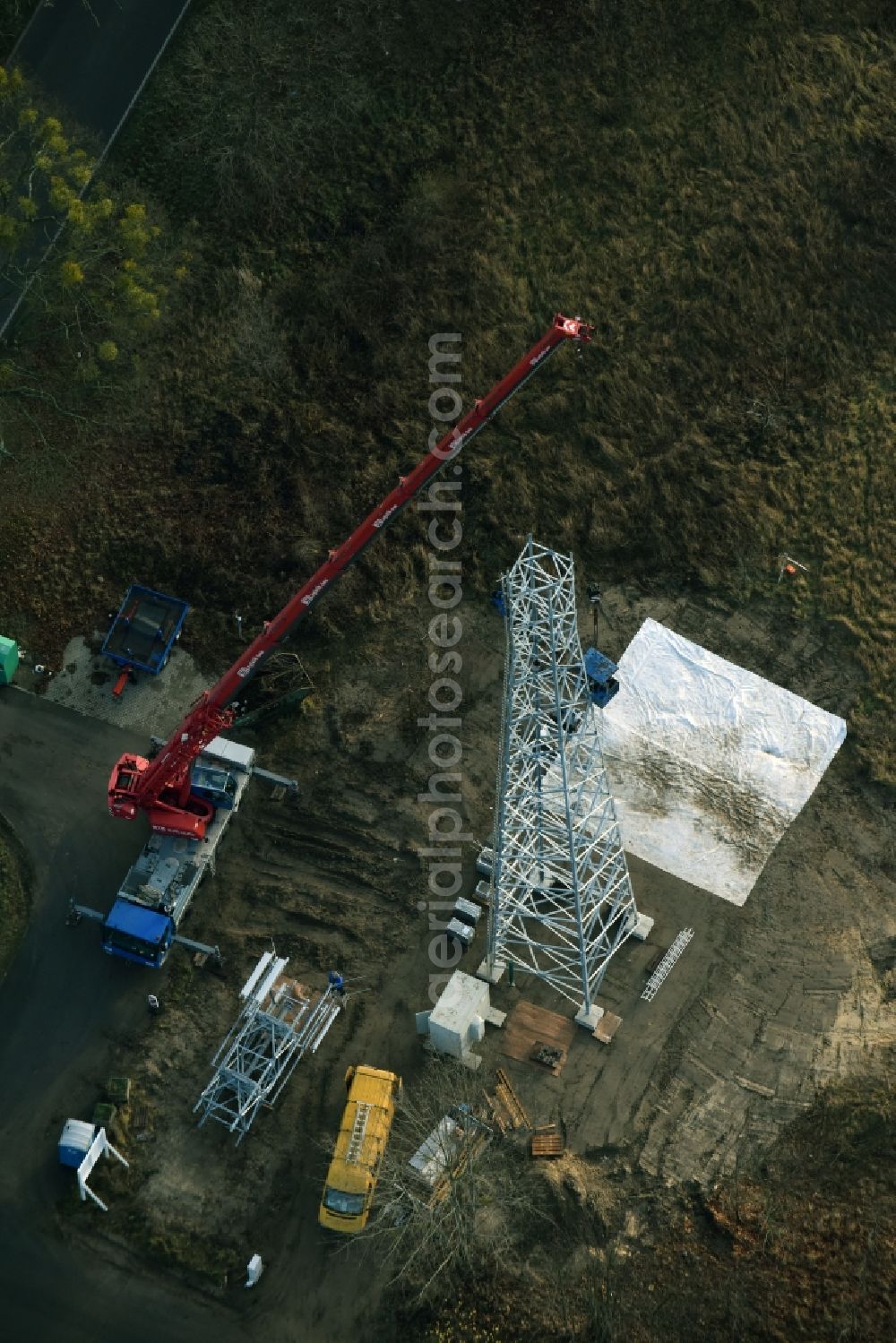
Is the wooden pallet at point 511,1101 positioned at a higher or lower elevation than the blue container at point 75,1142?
higher

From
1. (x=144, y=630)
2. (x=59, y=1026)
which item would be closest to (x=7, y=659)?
(x=144, y=630)

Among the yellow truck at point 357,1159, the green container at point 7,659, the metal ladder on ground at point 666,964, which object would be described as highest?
the metal ladder on ground at point 666,964

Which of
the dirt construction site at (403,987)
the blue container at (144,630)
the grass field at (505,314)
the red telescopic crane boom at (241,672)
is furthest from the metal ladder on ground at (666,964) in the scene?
the blue container at (144,630)

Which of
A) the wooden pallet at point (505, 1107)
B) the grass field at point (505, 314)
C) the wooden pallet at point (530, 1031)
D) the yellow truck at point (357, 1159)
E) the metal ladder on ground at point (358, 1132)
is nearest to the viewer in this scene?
the yellow truck at point (357, 1159)

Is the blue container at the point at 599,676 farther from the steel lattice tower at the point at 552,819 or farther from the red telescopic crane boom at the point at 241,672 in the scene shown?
the red telescopic crane boom at the point at 241,672

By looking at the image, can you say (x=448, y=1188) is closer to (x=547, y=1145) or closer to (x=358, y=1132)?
(x=358, y=1132)

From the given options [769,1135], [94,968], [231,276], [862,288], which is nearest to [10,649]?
[94,968]
